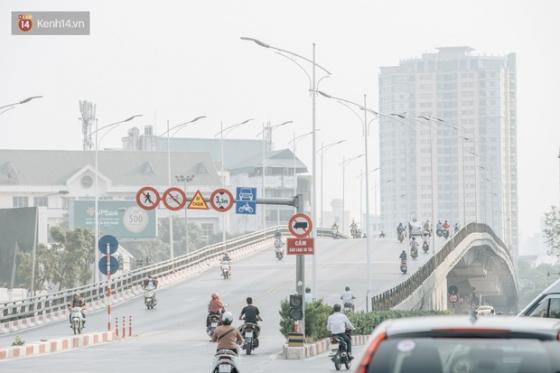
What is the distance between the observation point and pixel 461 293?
431 ft

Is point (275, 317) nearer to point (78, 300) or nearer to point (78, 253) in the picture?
point (78, 300)

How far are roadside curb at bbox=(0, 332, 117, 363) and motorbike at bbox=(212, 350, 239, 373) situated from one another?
44.7ft

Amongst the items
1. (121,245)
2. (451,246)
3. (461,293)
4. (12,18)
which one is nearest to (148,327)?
(12,18)

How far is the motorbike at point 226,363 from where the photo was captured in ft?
63.1

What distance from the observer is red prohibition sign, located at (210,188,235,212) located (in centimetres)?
4488

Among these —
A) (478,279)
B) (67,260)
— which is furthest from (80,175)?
(67,260)

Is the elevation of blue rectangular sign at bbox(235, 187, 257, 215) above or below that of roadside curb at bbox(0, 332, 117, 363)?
above

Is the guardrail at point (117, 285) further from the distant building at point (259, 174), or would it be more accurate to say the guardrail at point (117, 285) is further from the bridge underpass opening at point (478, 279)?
the distant building at point (259, 174)

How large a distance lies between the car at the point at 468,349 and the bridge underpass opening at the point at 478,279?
100426 millimetres

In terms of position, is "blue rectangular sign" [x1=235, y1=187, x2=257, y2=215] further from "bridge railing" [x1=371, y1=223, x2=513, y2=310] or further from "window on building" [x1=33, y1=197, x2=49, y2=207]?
"window on building" [x1=33, y1=197, x2=49, y2=207]

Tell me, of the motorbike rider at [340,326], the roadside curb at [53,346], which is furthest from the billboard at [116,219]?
the motorbike rider at [340,326]

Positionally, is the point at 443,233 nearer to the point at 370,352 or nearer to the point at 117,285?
the point at 117,285

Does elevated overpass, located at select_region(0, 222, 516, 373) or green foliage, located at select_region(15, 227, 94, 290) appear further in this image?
green foliage, located at select_region(15, 227, 94, 290)

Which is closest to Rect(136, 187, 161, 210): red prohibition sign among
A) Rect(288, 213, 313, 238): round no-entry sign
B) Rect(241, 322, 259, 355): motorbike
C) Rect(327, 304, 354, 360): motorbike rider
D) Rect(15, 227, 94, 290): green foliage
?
Rect(241, 322, 259, 355): motorbike
